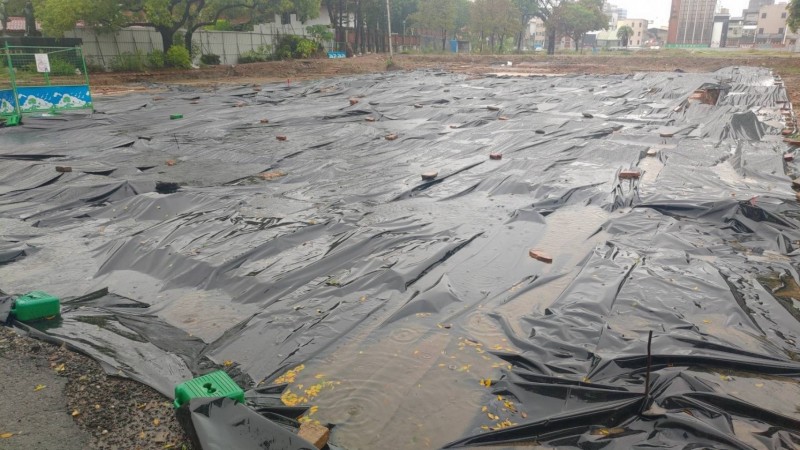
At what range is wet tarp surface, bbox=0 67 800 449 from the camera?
10.3 ft

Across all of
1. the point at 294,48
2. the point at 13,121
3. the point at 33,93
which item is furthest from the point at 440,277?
the point at 294,48

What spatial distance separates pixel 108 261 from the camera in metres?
5.15

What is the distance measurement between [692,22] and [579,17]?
4536cm

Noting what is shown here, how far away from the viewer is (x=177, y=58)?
25750 millimetres

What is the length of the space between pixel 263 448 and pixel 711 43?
97931 millimetres

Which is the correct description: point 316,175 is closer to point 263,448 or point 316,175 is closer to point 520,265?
point 520,265

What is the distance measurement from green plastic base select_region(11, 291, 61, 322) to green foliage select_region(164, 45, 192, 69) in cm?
2480

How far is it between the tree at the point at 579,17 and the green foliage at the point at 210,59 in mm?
32952

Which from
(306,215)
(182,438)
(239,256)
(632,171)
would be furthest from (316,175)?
(182,438)

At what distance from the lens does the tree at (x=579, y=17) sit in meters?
49.1

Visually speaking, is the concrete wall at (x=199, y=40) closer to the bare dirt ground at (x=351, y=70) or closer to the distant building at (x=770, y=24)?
the bare dirt ground at (x=351, y=70)

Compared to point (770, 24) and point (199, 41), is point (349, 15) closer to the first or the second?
point (199, 41)

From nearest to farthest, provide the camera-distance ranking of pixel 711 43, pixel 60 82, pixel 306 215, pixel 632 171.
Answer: pixel 306 215, pixel 632 171, pixel 60 82, pixel 711 43

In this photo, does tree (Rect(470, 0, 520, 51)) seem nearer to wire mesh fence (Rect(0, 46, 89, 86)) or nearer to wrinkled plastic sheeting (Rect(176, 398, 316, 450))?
wire mesh fence (Rect(0, 46, 89, 86))
